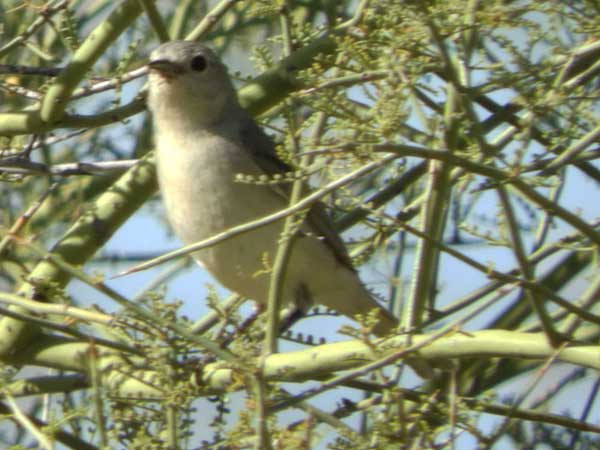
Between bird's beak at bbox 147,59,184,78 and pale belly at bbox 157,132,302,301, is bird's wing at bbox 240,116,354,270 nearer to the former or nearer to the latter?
pale belly at bbox 157,132,302,301

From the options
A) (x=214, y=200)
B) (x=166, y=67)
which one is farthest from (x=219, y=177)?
(x=166, y=67)

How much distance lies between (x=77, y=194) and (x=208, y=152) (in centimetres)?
67

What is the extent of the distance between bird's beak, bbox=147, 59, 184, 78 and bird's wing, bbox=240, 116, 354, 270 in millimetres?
265

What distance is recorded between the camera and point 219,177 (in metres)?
4.00

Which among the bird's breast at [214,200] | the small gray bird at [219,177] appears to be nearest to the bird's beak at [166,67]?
the small gray bird at [219,177]

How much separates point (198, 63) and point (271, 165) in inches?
16.1

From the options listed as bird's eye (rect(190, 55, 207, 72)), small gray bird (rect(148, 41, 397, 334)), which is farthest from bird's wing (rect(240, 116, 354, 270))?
bird's eye (rect(190, 55, 207, 72))

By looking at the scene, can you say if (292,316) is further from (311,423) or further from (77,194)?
(311,423)

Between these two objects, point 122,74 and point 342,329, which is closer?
Answer: point 342,329

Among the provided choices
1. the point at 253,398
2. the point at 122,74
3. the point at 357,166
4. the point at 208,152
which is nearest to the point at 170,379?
the point at 253,398

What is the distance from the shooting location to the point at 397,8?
217cm

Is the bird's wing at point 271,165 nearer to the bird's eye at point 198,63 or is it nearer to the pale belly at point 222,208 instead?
the pale belly at point 222,208

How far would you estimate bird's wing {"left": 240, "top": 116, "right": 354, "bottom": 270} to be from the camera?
3977 mm

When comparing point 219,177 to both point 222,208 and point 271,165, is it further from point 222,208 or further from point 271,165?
point 271,165
